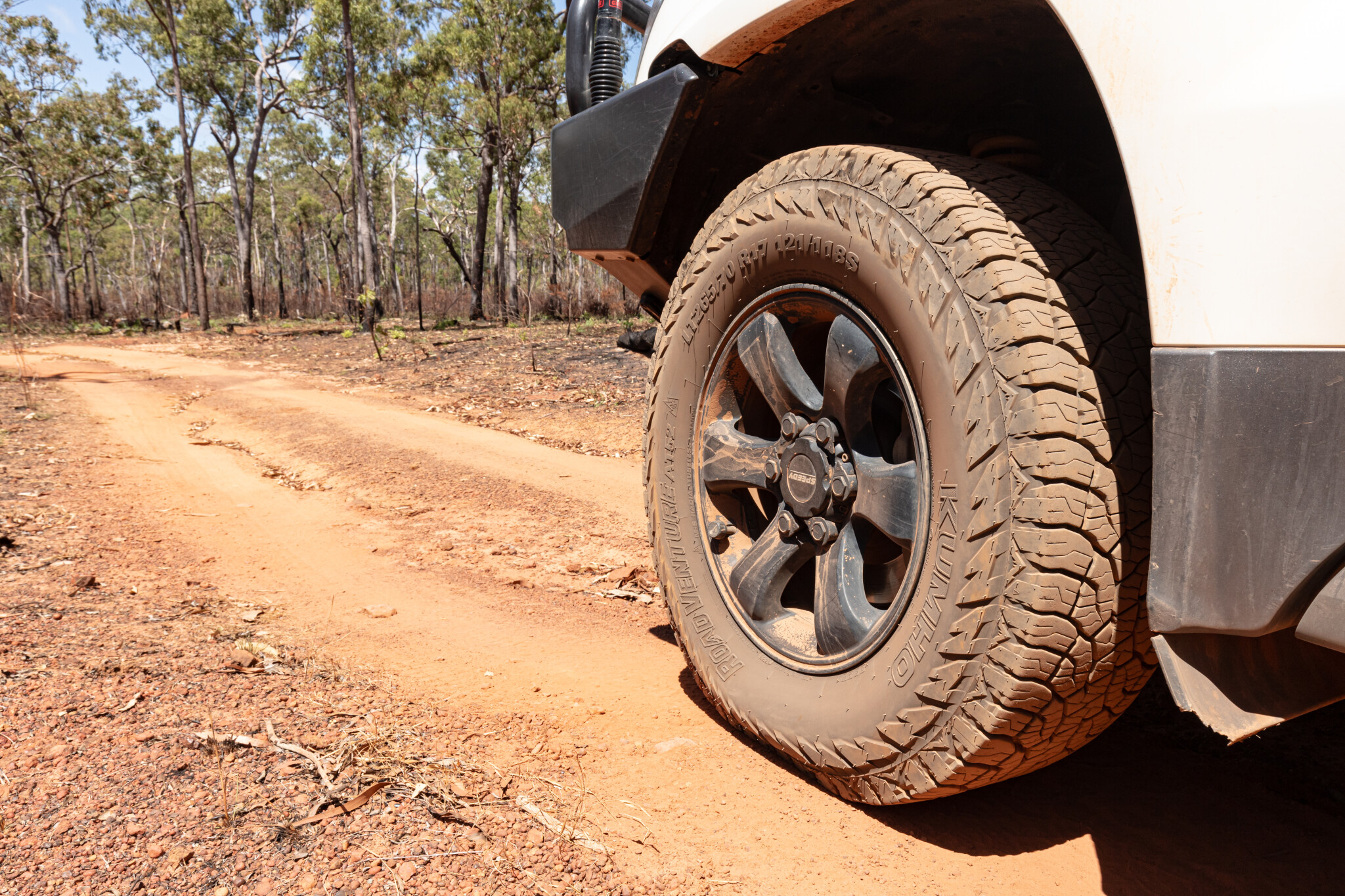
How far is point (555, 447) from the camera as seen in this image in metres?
6.97

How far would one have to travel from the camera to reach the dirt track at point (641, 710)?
163cm

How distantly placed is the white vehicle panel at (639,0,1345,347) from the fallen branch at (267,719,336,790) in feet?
5.64

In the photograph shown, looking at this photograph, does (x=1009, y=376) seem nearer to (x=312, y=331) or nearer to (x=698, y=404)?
(x=698, y=404)

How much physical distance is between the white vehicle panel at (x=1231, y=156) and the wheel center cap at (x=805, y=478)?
775 mm

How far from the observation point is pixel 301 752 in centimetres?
177

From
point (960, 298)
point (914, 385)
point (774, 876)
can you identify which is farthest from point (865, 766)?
point (960, 298)

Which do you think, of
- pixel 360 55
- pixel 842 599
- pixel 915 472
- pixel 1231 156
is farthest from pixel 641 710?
pixel 360 55

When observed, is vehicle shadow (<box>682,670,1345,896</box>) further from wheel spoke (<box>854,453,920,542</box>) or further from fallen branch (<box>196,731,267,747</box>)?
fallen branch (<box>196,731,267,747</box>)

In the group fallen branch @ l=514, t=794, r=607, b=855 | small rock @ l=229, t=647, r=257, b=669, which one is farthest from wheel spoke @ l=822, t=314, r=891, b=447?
small rock @ l=229, t=647, r=257, b=669

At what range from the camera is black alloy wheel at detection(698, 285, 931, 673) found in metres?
1.71

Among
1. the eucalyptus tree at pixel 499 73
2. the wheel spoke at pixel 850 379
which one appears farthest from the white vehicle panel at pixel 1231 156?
the eucalyptus tree at pixel 499 73

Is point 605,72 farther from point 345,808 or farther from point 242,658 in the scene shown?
point 345,808

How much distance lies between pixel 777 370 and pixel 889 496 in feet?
1.46

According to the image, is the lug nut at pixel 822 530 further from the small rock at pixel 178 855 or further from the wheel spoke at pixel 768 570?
the small rock at pixel 178 855
